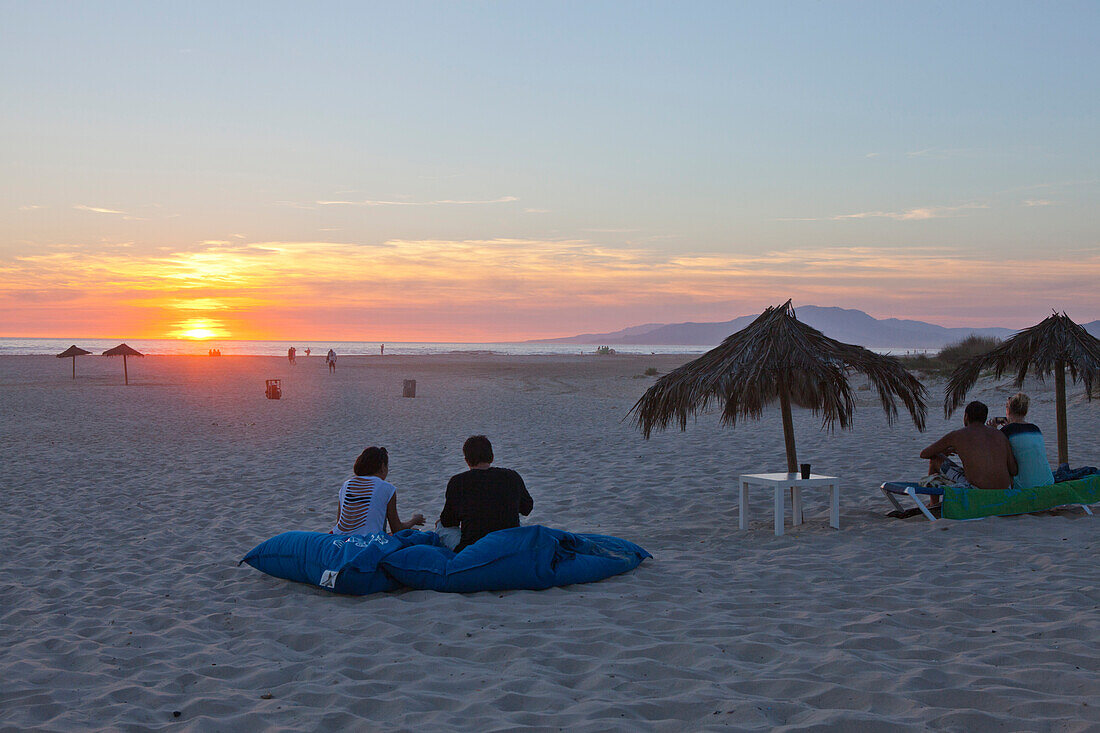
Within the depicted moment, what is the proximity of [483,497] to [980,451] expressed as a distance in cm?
429

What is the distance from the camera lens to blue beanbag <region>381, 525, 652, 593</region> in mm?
5293

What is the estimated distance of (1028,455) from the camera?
726 cm

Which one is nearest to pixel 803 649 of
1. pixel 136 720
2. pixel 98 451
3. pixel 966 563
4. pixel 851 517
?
pixel 966 563

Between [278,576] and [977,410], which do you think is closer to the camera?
[278,576]

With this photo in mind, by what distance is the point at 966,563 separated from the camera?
5.76 meters

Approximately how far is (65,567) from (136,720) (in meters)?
3.25

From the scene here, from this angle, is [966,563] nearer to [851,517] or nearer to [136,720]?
[851,517]

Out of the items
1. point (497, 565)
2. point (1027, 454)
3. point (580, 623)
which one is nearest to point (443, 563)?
point (497, 565)

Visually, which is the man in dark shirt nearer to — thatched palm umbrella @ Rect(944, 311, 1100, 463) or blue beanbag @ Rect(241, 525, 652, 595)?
blue beanbag @ Rect(241, 525, 652, 595)

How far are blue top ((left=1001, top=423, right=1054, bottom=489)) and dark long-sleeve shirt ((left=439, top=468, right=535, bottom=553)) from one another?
174 inches

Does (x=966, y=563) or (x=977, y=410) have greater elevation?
(x=977, y=410)

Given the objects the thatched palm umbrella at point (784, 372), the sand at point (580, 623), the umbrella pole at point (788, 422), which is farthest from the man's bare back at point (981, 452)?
the umbrella pole at point (788, 422)

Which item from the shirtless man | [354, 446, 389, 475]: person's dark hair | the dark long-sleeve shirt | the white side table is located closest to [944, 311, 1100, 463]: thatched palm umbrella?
the shirtless man

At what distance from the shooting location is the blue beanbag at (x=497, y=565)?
5.29m
